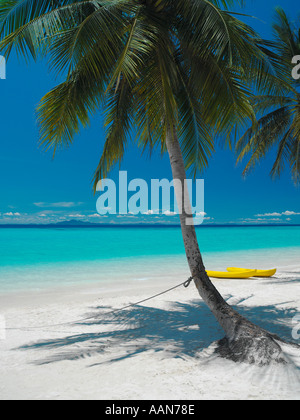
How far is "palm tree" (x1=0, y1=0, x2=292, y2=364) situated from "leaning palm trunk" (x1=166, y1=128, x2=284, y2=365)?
1cm

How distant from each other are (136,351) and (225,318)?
3.84 feet

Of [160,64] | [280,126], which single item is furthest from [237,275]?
[160,64]

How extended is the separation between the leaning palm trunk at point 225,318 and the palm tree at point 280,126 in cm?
568

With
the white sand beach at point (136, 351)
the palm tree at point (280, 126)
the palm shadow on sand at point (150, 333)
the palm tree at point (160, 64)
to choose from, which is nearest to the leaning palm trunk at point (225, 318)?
the palm tree at point (160, 64)

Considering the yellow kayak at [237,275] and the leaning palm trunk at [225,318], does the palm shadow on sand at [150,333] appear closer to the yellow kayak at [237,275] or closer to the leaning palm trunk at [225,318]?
the leaning palm trunk at [225,318]

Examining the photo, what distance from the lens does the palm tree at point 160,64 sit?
166 inches

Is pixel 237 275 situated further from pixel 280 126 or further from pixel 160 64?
pixel 160 64

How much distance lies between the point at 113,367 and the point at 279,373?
172 cm

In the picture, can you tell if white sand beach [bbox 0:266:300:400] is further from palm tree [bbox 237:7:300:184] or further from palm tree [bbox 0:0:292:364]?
palm tree [bbox 237:7:300:184]

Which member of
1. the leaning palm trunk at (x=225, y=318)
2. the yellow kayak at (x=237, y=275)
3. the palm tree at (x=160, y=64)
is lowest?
the yellow kayak at (x=237, y=275)

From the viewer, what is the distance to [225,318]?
4.45m

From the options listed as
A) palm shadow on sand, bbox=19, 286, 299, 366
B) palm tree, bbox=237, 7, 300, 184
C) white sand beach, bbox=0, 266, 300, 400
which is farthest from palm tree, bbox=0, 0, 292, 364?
palm tree, bbox=237, 7, 300, 184

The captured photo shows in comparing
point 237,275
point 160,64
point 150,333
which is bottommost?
point 237,275

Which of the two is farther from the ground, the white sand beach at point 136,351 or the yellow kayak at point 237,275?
the white sand beach at point 136,351
